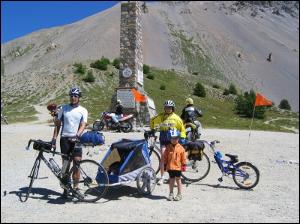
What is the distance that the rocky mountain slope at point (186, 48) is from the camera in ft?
180

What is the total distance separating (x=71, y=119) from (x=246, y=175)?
348 centimetres

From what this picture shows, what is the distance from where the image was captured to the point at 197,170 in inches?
389

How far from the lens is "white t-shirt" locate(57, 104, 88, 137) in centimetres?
777

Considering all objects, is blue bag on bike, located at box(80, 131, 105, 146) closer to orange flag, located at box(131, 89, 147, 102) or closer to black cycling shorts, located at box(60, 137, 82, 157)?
black cycling shorts, located at box(60, 137, 82, 157)

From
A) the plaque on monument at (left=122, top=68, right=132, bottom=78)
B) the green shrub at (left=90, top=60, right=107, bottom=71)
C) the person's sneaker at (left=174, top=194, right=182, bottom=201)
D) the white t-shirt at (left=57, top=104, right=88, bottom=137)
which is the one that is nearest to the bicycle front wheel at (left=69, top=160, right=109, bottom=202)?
the white t-shirt at (left=57, top=104, right=88, bottom=137)

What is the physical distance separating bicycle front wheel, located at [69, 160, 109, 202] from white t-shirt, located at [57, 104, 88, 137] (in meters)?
0.52

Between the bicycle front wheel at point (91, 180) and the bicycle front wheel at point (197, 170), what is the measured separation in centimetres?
233

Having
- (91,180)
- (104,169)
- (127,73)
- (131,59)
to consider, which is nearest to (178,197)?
(104,169)

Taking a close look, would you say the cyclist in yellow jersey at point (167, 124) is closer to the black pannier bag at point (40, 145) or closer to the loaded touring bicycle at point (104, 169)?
the loaded touring bicycle at point (104, 169)

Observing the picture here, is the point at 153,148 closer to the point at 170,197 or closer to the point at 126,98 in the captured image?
the point at 170,197

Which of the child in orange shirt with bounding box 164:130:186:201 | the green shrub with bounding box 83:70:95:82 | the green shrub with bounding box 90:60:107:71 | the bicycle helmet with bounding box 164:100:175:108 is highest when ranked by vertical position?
the green shrub with bounding box 90:60:107:71

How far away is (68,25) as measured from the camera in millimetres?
113062

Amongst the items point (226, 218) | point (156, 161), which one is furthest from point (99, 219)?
point (156, 161)

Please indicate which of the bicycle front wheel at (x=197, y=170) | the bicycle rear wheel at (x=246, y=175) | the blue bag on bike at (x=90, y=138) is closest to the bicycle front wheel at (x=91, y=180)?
the blue bag on bike at (x=90, y=138)
